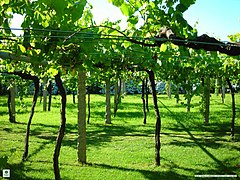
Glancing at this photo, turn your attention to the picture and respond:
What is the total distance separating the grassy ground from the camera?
23.2 ft

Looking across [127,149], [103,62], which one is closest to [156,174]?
[127,149]

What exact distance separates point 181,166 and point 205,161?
0.86 m

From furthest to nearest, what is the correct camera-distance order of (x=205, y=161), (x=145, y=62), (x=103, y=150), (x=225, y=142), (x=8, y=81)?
(x=8, y=81)
(x=225, y=142)
(x=103, y=150)
(x=205, y=161)
(x=145, y=62)

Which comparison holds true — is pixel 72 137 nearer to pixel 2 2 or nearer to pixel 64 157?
pixel 64 157

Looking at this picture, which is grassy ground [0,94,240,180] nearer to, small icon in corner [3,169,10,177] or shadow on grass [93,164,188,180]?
shadow on grass [93,164,188,180]

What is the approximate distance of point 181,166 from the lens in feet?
24.9

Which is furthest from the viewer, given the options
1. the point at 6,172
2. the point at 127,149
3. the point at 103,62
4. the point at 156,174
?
the point at 127,149

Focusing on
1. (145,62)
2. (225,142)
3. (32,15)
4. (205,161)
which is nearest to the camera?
(32,15)

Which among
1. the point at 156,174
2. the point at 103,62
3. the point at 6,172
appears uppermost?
the point at 103,62

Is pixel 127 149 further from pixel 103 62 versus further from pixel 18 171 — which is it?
pixel 103 62

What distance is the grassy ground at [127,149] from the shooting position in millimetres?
7059

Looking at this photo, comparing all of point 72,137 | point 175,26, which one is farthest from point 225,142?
point 175,26

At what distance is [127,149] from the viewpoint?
9305 mm

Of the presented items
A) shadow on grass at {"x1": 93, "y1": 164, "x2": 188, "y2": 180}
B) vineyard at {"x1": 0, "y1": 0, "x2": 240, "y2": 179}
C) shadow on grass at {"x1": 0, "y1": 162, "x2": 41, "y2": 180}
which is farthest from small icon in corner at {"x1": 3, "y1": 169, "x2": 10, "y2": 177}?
shadow on grass at {"x1": 93, "y1": 164, "x2": 188, "y2": 180}
